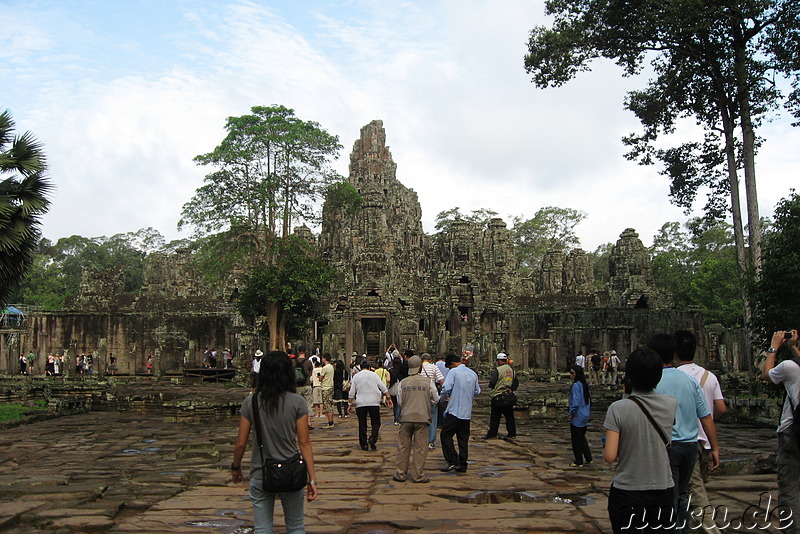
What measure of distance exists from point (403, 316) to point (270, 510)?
943 inches

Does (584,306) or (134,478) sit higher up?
(584,306)

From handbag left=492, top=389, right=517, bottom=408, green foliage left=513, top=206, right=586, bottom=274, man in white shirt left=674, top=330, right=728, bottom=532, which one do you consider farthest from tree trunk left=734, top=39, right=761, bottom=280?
green foliage left=513, top=206, right=586, bottom=274

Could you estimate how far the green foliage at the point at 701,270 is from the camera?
38531mm

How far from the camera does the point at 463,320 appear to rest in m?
29.0

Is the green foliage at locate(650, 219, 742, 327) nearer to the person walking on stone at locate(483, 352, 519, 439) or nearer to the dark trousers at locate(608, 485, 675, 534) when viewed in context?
the person walking on stone at locate(483, 352, 519, 439)

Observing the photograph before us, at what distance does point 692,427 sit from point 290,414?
101 inches

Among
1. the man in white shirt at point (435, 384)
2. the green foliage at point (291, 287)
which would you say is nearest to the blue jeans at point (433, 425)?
the man in white shirt at point (435, 384)

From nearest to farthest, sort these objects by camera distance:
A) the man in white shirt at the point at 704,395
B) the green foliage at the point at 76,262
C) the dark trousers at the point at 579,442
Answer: the man in white shirt at the point at 704,395, the dark trousers at the point at 579,442, the green foliage at the point at 76,262

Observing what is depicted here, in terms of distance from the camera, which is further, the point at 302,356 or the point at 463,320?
the point at 463,320

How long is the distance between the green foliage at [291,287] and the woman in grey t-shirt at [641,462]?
2053cm

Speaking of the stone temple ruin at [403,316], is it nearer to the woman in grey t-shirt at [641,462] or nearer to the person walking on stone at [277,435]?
the person walking on stone at [277,435]

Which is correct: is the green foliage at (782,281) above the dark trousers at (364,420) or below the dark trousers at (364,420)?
above

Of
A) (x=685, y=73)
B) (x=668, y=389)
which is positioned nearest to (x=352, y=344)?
(x=685, y=73)

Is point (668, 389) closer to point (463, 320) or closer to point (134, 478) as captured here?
point (134, 478)
